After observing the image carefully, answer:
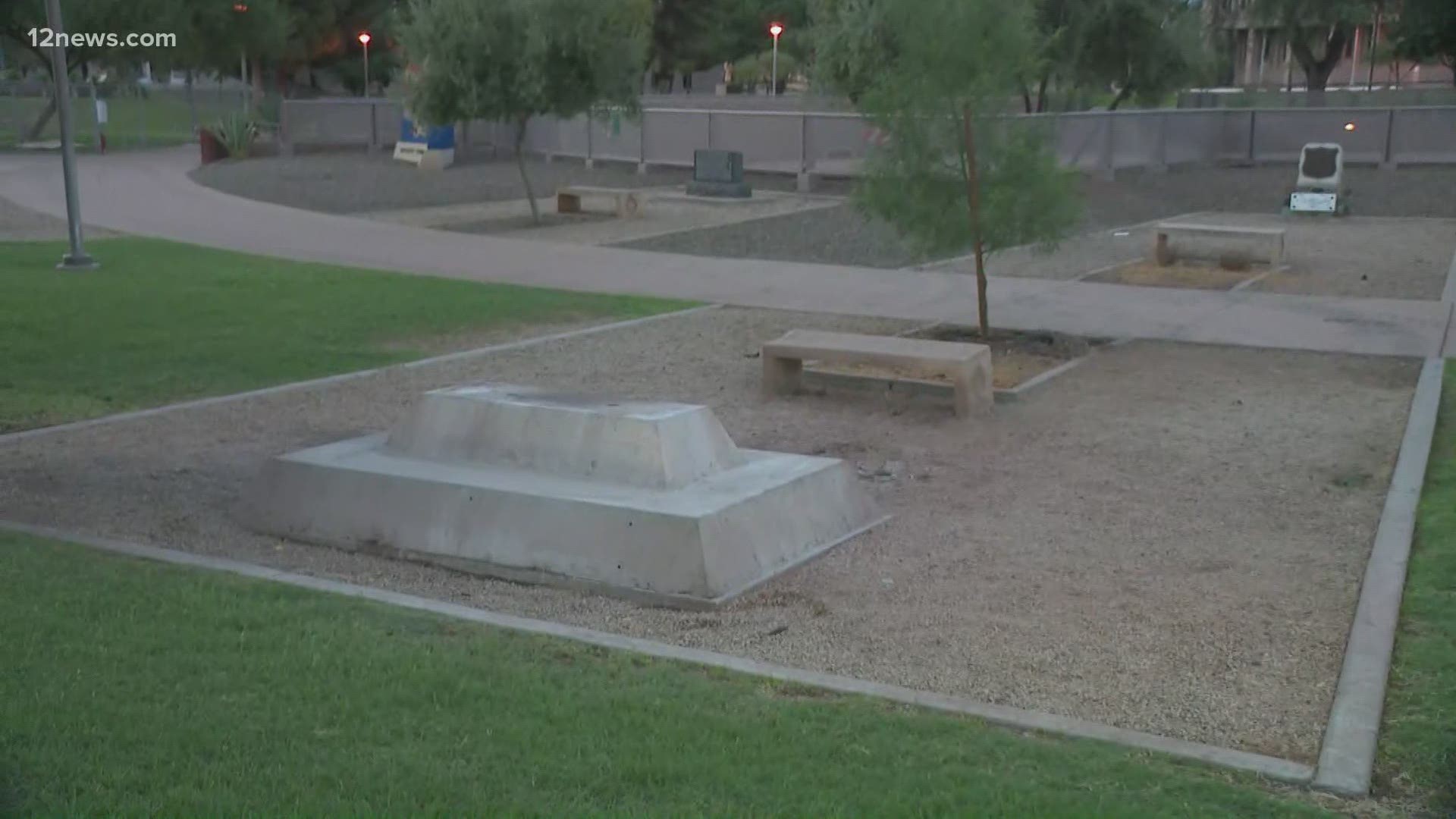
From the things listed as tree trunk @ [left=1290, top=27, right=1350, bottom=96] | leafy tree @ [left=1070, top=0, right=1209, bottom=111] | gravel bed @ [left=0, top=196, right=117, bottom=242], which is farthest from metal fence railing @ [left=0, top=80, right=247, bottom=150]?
tree trunk @ [left=1290, top=27, right=1350, bottom=96]

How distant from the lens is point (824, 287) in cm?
1677

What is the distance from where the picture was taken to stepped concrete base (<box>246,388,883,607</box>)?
6797mm

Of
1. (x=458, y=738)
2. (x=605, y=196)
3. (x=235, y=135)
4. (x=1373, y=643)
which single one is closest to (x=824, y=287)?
(x=605, y=196)

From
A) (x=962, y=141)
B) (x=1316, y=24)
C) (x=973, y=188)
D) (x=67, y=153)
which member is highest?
(x=1316, y=24)

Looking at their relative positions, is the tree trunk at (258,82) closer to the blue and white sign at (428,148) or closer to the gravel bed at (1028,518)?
the blue and white sign at (428,148)

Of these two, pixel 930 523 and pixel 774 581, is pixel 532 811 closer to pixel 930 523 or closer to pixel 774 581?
pixel 774 581

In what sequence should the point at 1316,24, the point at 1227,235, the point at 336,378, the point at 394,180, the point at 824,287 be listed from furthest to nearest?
the point at 1316,24 → the point at 394,180 → the point at 1227,235 → the point at 824,287 → the point at 336,378

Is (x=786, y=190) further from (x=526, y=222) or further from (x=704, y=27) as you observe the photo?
(x=704, y=27)

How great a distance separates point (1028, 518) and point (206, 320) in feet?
28.6

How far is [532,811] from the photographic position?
4.21 m

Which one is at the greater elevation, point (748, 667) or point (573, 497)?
point (573, 497)

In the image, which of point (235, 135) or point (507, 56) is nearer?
point (507, 56)

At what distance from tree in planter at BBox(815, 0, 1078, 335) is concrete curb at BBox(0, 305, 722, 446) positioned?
2770mm

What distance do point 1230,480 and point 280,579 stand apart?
5.21m
